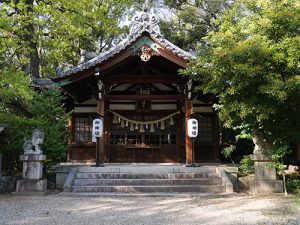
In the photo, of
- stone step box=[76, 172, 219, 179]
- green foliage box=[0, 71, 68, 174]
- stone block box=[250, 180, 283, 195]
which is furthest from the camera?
stone step box=[76, 172, 219, 179]

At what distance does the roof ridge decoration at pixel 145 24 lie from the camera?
1156 centimetres

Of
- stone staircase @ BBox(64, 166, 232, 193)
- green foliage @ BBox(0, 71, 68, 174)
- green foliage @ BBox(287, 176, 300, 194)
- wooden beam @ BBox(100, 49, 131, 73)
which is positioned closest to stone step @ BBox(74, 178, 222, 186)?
stone staircase @ BBox(64, 166, 232, 193)

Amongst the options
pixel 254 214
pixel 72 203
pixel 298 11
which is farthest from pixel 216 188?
pixel 298 11

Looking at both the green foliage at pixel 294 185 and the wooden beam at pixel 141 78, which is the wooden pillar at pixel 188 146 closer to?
the wooden beam at pixel 141 78

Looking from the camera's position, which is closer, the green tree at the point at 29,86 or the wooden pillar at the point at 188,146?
the green tree at the point at 29,86

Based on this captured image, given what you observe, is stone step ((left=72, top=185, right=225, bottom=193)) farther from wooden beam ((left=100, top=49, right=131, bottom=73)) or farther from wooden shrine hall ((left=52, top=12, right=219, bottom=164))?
wooden beam ((left=100, top=49, right=131, bottom=73))

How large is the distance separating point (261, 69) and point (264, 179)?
12.6 feet

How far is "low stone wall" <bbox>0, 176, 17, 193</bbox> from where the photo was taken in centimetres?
1034

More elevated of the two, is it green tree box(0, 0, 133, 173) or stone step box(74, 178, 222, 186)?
green tree box(0, 0, 133, 173)

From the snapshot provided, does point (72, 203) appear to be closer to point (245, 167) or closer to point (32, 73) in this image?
point (245, 167)

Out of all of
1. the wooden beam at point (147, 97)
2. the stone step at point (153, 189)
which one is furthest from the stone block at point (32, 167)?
the wooden beam at point (147, 97)

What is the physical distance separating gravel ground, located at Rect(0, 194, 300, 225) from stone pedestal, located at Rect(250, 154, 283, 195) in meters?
0.49

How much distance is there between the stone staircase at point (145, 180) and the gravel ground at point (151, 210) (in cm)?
74

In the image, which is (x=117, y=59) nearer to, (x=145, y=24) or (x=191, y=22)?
Answer: (x=145, y=24)
